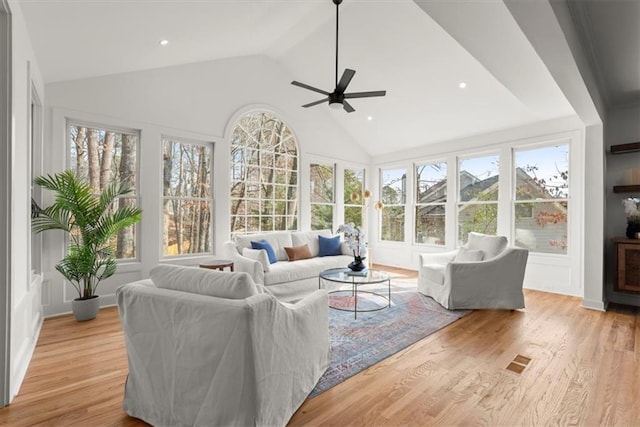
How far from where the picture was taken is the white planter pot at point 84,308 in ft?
11.6

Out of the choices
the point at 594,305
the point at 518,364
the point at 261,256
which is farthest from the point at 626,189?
the point at 261,256

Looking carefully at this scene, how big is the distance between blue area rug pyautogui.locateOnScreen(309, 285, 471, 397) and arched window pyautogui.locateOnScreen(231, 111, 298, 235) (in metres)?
2.07

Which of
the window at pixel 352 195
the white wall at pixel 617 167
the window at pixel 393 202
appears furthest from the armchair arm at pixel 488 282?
the window at pixel 352 195

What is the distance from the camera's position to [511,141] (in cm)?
542

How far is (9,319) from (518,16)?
3.68 metres

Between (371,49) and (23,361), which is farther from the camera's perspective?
(371,49)

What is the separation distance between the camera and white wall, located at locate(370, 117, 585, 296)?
4770 mm

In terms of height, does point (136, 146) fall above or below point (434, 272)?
above

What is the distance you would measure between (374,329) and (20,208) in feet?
10.6

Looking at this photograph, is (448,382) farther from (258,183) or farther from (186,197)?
(258,183)

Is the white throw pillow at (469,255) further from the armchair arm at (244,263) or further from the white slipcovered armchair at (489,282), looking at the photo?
the armchair arm at (244,263)

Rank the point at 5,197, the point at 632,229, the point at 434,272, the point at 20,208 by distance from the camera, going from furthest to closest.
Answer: the point at 434,272, the point at 632,229, the point at 20,208, the point at 5,197

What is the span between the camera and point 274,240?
5.16 m

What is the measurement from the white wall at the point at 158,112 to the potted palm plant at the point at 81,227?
30cm
